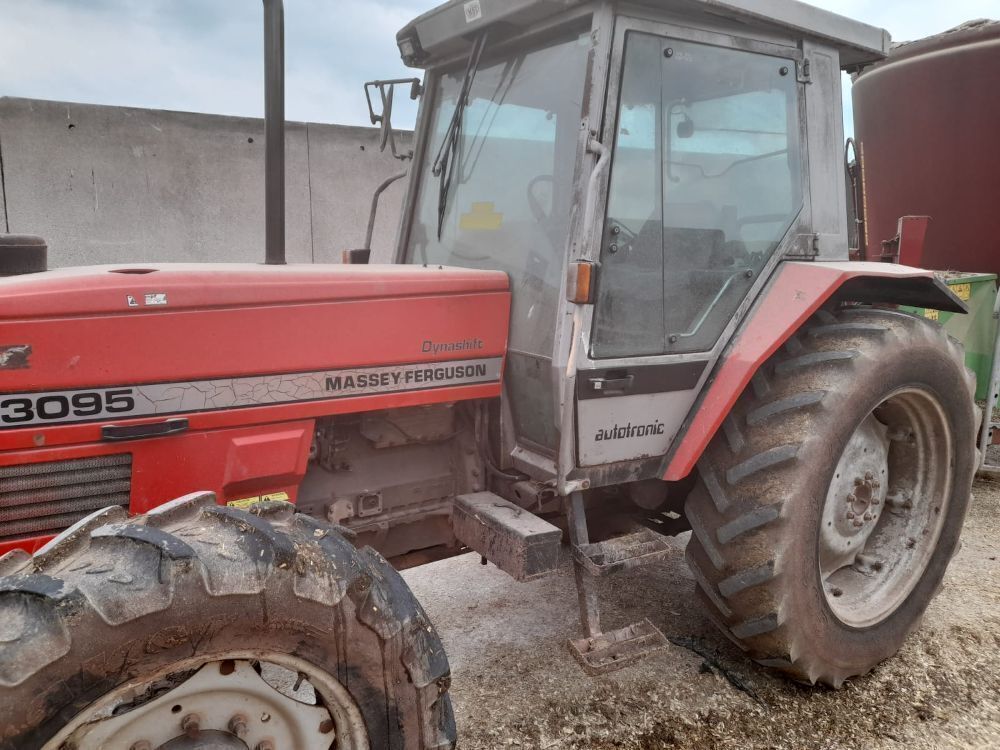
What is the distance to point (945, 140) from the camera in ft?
16.1

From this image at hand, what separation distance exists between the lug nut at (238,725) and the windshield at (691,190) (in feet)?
4.39

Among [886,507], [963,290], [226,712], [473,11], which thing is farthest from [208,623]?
[963,290]

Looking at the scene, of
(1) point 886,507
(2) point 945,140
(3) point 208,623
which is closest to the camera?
(3) point 208,623

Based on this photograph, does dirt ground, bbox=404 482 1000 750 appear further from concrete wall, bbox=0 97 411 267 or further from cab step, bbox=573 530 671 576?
concrete wall, bbox=0 97 411 267

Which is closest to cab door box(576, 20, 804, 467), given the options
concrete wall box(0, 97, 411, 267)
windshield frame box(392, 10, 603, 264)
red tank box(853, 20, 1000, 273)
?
windshield frame box(392, 10, 603, 264)

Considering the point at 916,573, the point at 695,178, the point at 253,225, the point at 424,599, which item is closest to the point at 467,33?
the point at 695,178

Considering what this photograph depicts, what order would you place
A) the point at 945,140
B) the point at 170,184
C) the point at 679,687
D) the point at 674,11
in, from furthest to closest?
the point at 170,184
the point at 945,140
the point at 679,687
the point at 674,11

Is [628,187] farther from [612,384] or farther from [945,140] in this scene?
[945,140]

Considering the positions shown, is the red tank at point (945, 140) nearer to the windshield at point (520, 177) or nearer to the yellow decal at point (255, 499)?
the windshield at point (520, 177)

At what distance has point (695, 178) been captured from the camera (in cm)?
243

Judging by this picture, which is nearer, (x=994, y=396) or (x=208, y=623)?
(x=208, y=623)

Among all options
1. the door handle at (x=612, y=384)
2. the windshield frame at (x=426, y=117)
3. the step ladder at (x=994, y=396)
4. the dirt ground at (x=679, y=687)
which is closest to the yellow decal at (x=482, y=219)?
the windshield frame at (x=426, y=117)

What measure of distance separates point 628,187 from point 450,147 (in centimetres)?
73

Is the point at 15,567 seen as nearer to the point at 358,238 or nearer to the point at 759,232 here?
the point at 759,232
